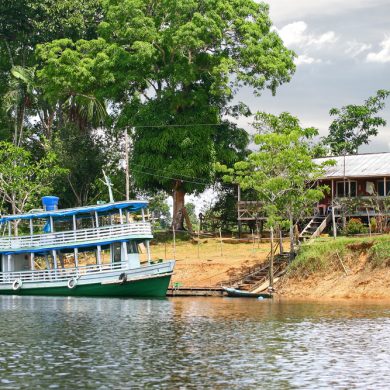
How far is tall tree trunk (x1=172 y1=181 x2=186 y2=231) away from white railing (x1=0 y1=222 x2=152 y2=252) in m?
16.9

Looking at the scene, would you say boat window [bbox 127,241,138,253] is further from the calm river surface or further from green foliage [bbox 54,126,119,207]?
green foliage [bbox 54,126,119,207]

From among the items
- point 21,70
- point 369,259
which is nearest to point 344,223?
point 369,259

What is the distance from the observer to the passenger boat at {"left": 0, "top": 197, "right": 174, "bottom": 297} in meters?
49.9

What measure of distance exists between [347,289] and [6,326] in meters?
19.2

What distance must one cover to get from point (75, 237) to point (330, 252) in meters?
14.5

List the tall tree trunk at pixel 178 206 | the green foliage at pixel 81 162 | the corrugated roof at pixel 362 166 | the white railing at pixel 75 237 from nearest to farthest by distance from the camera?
the white railing at pixel 75 237, the corrugated roof at pixel 362 166, the tall tree trunk at pixel 178 206, the green foliage at pixel 81 162

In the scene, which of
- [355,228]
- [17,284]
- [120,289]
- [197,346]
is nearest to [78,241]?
[120,289]

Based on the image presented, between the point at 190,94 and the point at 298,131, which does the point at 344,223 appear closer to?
the point at 298,131

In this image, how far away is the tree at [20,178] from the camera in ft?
203

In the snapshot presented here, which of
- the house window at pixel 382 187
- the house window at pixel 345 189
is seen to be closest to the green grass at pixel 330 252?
the house window at pixel 382 187

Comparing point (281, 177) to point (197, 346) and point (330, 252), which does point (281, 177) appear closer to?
point (330, 252)

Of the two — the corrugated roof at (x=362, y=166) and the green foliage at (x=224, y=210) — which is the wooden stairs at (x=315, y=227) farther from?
the green foliage at (x=224, y=210)

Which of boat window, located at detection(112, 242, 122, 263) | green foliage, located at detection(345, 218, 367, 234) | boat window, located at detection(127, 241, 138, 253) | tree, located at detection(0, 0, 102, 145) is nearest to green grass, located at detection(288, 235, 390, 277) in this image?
green foliage, located at detection(345, 218, 367, 234)

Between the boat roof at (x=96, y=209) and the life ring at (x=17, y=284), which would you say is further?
the life ring at (x=17, y=284)
